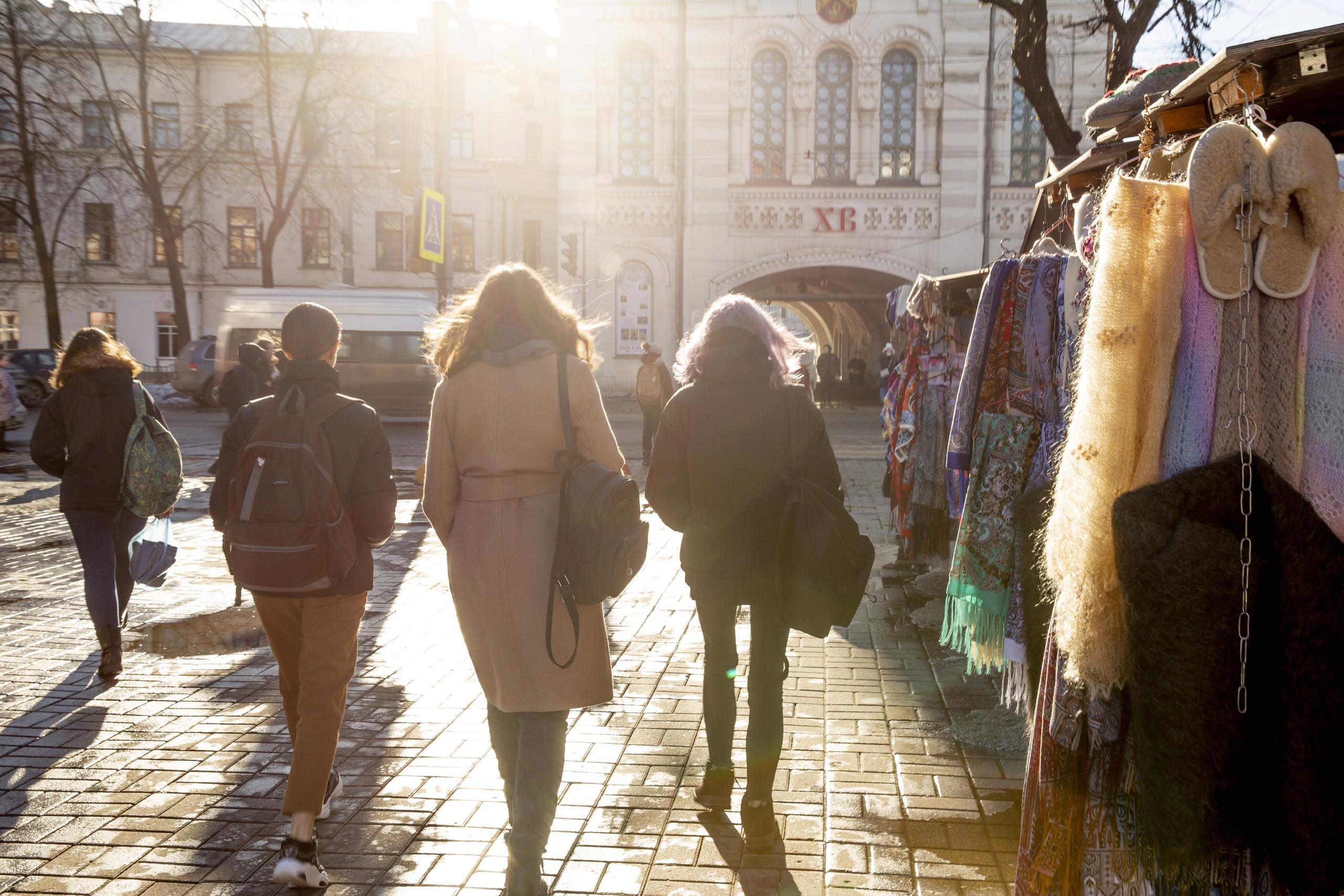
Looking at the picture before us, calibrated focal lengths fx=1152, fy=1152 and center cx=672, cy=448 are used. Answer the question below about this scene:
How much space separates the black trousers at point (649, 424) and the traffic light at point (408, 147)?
173 inches

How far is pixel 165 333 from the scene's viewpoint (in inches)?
1597

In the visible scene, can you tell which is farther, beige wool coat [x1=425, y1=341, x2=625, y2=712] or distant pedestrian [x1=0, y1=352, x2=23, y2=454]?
distant pedestrian [x1=0, y1=352, x2=23, y2=454]

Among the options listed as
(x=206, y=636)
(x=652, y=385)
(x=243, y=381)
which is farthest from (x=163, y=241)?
(x=206, y=636)

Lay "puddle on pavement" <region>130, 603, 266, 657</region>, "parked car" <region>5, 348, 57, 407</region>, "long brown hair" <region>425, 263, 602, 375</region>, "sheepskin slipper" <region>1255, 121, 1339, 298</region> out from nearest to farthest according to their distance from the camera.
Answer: "sheepskin slipper" <region>1255, 121, 1339, 298</region> → "long brown hair" <region>425, 263, 602, 375</region> → "puddle on pavement" <region>130, 603, 266, 657</region> → "parked car" <region>5, 348, 57, 407</region>

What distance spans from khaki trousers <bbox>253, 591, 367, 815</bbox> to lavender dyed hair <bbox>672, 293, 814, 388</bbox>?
4.77 feet

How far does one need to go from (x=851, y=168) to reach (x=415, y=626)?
2407 centimetres

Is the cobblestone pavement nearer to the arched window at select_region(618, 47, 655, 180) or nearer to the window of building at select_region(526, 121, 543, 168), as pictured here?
the arched window at select_region(618, 47, 655, 180)

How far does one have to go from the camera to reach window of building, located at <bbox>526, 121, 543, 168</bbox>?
1610 inches

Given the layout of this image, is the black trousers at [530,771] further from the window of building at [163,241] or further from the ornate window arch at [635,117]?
the window of building at [163,241]

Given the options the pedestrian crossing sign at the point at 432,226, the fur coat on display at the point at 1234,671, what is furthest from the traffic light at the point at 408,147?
the fur coat on display at the point at 1234,671

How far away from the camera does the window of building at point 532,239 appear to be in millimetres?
40344

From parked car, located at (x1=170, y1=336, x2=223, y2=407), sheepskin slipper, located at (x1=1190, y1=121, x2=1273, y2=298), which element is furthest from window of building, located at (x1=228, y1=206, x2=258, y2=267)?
sheepskin slipper, located at (x1=1190, y1=121, x2=1273, y2=298)

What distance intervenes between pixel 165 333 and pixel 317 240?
6438 mm

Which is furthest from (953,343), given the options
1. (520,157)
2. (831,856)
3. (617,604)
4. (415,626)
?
(520,157)
